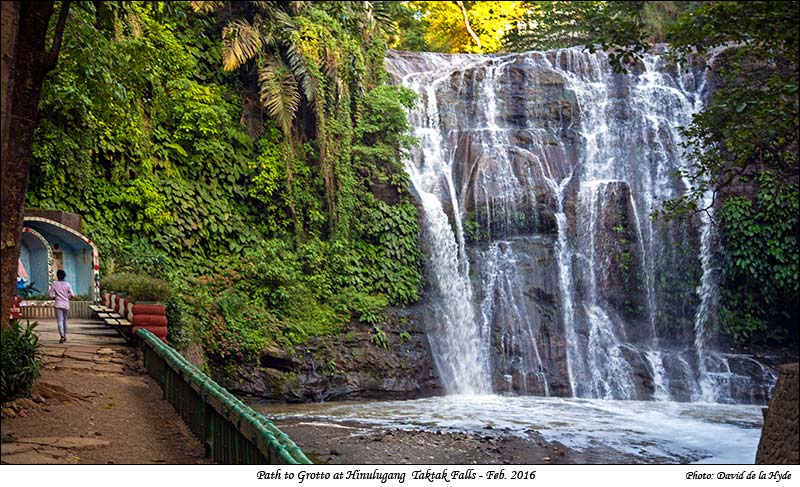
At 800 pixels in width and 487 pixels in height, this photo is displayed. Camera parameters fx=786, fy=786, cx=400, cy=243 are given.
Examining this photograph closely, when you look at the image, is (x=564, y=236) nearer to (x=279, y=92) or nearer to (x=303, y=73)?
(x=303, y=73)

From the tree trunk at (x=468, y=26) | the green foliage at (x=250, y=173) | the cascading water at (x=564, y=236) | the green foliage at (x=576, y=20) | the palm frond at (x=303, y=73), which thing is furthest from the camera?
the tree trunk at (x=468, y=26)

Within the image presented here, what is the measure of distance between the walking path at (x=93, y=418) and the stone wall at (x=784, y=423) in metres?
6.24

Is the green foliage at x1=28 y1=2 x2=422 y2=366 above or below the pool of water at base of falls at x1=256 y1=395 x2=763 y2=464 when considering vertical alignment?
above

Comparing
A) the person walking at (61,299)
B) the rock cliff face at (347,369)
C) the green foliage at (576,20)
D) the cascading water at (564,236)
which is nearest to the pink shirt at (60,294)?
the person walking at (61,299)

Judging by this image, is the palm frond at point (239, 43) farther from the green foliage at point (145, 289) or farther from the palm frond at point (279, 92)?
the green foliage at point (145, 289)

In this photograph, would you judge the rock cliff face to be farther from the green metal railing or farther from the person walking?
the green metal railing

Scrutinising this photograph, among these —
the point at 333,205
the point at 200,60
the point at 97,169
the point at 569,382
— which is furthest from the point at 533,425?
the point at 200,60

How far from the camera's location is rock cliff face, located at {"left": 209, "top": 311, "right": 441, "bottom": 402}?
50.0 feet

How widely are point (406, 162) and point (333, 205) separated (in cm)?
257

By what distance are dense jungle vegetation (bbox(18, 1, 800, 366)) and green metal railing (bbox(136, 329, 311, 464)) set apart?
5.77 meters

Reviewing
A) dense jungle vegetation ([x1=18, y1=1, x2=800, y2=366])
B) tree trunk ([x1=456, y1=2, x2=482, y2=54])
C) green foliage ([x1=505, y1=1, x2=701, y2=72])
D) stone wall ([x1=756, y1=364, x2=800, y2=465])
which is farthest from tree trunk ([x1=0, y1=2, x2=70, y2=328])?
tree trunk ([x1=456, y1=2, x2=482, y2=54])

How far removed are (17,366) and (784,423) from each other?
26.3 ft

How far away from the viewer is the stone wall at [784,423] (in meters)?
8.52

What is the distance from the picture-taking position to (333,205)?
61.1ft
